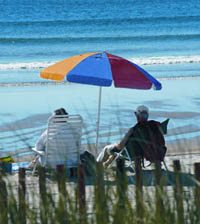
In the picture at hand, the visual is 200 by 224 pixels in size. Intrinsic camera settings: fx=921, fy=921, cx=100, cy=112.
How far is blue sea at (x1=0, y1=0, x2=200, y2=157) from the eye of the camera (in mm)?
17078

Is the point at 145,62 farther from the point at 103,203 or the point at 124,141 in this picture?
the point at 103,203

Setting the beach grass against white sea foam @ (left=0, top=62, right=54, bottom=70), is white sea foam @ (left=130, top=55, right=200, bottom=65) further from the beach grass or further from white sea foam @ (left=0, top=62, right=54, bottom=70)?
the beach grass

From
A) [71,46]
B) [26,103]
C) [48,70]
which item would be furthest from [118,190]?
[71,46]

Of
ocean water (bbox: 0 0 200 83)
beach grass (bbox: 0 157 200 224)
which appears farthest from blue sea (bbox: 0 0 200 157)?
beach grass (bbox: 0 157 200 224)

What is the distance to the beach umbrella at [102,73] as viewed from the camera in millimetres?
10984

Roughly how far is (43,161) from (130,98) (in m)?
8.80

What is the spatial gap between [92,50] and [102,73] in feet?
86.2

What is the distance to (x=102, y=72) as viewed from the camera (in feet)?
36.4

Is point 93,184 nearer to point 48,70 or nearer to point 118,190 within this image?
point 118,190

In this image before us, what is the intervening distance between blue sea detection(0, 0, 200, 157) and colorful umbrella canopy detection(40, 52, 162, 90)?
0.41m

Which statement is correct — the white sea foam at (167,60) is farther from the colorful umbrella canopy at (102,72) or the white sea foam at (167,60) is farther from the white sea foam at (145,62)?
the colorful umbrella canopy at (102,72)

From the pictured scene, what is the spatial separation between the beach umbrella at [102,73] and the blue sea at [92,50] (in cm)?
40

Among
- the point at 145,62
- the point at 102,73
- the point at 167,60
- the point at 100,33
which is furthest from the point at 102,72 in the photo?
the point at 100,33

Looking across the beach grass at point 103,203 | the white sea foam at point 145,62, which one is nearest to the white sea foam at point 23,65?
the white sea foam at point 145,62
